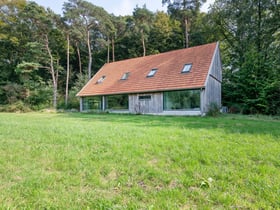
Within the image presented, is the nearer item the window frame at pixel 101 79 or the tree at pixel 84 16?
the window frame at pixel 101 79

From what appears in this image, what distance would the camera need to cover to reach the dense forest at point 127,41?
1546 centimetres

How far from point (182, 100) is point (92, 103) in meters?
8.52

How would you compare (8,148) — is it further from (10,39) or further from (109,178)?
(10,39)

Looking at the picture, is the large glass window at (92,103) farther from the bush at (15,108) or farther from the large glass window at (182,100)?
the bush at (15,108)

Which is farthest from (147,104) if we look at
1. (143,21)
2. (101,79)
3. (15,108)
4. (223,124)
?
(143,21)

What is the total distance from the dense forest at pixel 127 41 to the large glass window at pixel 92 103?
10.9ft

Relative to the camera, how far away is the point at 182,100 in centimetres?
1303

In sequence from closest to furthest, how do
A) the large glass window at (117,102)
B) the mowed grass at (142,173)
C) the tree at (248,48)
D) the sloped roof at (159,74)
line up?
1. the mowed grass at (142,173)
2. the sloped roof at (159,74)
3. the tree at (248,48)
4. the large glass window at (117,102)

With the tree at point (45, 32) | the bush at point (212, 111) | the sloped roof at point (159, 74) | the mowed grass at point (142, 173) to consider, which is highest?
the tree at point (45, 32)

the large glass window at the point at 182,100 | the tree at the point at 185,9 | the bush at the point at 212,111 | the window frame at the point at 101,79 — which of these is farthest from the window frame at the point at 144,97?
the tree at the point at 185,9

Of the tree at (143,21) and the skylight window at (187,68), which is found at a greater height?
the tree at (143,21)

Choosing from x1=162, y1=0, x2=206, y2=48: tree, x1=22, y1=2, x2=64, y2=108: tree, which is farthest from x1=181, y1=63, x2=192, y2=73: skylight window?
x1=22, y1=2, x2=64, y2=108: tree

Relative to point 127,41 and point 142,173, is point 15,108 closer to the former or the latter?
point 127,41

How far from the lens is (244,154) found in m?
3.57
